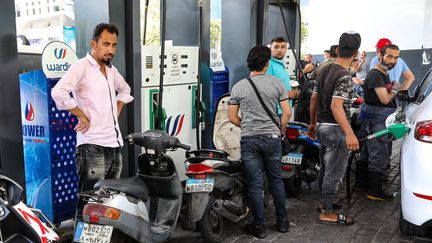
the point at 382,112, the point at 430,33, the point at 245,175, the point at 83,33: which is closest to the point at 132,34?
the point at 83,33

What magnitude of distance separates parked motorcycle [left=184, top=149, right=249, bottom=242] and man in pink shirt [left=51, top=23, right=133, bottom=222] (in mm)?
749

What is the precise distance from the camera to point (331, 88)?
14.1 feet

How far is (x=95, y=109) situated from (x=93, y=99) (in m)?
0.08

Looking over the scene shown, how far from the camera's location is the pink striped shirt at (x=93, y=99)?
3.50 metres

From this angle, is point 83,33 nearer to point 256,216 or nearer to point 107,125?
point 107,125

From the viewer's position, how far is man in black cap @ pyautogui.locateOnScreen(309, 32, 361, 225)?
4.20m

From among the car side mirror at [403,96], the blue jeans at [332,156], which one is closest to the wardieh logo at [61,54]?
the blue jeans at [332,156]

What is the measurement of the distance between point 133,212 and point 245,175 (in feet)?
4.48

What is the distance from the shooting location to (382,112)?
5.43 metres

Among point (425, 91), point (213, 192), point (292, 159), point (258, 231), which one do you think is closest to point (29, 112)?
point (213, 192)

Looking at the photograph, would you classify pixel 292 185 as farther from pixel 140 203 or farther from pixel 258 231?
pixel 140 203

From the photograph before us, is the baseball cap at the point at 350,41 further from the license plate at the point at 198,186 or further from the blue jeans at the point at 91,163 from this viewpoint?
the blue jeans at the point at 91,163

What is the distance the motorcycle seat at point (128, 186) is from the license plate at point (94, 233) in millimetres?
275

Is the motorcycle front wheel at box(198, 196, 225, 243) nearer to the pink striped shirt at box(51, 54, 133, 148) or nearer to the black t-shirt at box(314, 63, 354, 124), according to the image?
the pink striped shirt at box(51, 54, 133, 148)
